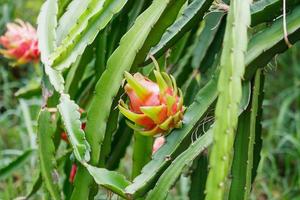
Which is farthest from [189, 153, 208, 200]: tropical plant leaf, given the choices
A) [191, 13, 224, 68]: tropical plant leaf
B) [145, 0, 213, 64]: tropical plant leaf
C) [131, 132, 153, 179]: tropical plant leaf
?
[145, 0, 213, 64]: tropical plant leaf

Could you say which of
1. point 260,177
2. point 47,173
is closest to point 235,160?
point 47,173

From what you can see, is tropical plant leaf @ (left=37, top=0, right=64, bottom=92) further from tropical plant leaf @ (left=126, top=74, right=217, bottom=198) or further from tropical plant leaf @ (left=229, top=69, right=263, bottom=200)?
tropical plant leaf @ (left=229, top=69, right=263, bottom=200)

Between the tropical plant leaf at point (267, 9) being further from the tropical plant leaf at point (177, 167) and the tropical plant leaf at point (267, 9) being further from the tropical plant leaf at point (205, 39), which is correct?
the tropical plant leaf at point (205, 39)

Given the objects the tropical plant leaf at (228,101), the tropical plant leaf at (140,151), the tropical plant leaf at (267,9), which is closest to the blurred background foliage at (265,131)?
the tropical plant leaf at (140,151)

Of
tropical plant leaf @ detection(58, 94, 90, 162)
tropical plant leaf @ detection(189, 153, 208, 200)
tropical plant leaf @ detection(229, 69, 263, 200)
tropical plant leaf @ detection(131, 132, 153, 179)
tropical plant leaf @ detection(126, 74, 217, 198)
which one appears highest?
tropical plant leaf @ detection(58, 94, 90, 162)

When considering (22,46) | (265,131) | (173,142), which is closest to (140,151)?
(173,142)
